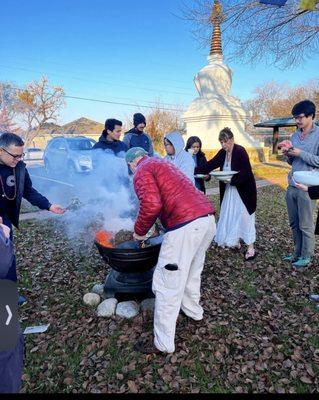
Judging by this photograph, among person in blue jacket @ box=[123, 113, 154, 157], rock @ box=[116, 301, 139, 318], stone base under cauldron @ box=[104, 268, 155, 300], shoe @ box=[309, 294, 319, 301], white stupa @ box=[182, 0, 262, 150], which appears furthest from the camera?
white stupa @ box=[182, 0, 262, 150]

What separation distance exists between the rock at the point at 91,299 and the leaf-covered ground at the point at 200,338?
8 centimetres

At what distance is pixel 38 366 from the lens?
2986 millimetres

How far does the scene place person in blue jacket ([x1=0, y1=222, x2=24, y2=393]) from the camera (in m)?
1.54

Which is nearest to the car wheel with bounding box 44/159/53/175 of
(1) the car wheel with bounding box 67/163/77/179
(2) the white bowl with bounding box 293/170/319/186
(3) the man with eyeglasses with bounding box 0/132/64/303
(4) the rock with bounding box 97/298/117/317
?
(1) the car wheel with bounding box 67/163/77/179

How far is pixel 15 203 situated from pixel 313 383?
3755 millimetres

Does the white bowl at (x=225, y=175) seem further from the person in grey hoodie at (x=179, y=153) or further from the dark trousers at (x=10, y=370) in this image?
the dark trousers at (x=10, y=370)

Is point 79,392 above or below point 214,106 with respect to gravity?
below

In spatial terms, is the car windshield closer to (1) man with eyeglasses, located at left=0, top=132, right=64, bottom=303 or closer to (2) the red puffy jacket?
(1) man with eyeglasses, located at left=0, top=132, right=64, bottom=303

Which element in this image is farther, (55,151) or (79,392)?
(55,151)

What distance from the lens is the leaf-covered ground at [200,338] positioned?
2.74 metres

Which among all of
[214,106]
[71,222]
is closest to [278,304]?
[71,222]

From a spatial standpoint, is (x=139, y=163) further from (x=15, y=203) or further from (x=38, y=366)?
(x=38, y=366)

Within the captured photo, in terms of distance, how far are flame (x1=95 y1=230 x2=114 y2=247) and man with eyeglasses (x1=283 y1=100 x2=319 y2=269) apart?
2.60 meters

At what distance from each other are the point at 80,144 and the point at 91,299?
1145 centimetres
